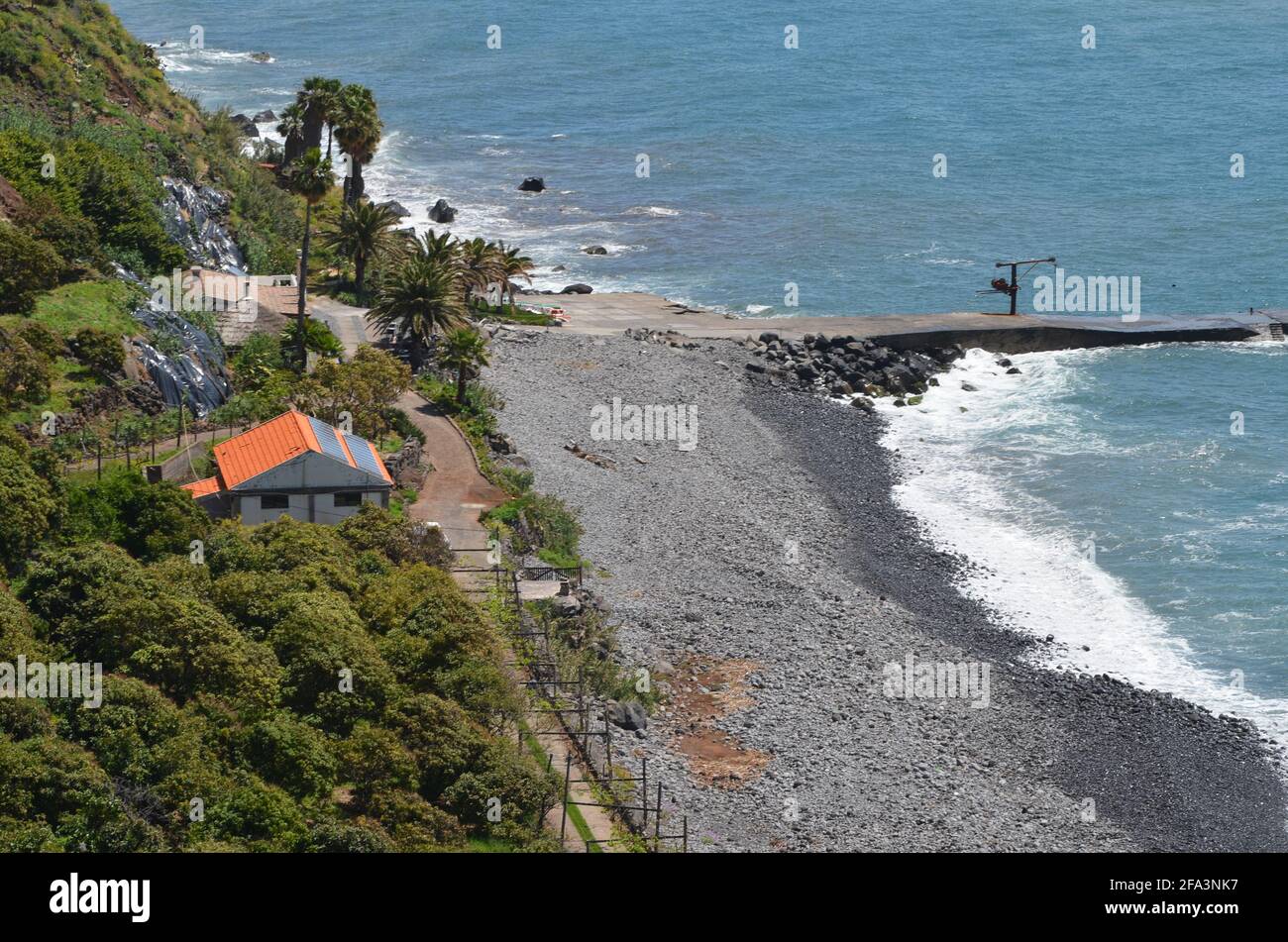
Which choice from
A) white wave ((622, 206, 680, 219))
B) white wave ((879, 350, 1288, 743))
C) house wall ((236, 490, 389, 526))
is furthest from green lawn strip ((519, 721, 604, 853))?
white wave ((622, 206, 680, 219))

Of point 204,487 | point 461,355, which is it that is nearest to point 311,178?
point 461,355

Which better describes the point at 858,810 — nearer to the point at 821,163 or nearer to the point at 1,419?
the point at 1,419

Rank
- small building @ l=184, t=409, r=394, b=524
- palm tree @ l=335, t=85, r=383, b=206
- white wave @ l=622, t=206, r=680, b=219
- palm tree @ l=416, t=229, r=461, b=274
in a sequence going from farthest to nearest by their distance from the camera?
1. white wave @ l=622, t=206, r=680, b=219
2. palm tree @ l=335, t=85, r=383, b=206
3. palm tree @ l=416, t=229, r=461, b=274
4. small building @ l=184, t=409, r=394, b=524

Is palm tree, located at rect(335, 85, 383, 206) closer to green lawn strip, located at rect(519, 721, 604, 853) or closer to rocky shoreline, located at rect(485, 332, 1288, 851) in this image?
rocky shoreline, located at rect(485, 332, 1288, 851)

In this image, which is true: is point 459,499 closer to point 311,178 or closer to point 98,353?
point 98,353

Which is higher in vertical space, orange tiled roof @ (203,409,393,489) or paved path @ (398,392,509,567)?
orange tiled roof @ (203,409,393,489)
